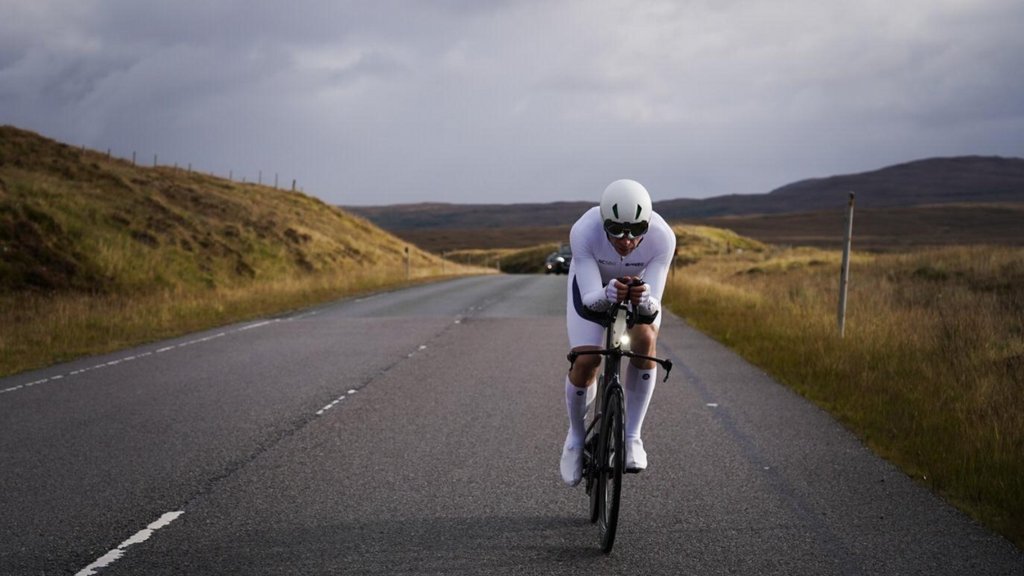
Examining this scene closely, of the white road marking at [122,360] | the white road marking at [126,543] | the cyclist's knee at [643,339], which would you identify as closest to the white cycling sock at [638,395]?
the cyclist's knee at [643,339]

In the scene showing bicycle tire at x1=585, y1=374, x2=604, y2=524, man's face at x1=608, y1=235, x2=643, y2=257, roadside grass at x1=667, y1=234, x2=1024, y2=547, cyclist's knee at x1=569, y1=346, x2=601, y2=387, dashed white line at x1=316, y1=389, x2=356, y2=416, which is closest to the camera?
man's face at x1=608, y1=235, x2=643, y2=257

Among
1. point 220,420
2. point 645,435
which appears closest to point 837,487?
point 645,435

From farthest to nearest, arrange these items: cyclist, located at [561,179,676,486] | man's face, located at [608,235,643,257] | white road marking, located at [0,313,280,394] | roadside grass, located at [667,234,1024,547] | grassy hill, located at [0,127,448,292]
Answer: grassy hill, located at [0,127,448,292]
white road marking, located at [0,313,280,394]
roadside grass, located at [667,234,1024,547]
man's face, located at [608,235,643,257]
cyclist, located at [561,179,676,486]

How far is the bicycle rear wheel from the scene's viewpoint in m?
4.50

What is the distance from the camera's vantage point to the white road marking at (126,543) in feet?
14.3

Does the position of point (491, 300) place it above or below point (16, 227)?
below

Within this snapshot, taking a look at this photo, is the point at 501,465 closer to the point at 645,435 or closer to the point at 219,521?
the point at 645,435

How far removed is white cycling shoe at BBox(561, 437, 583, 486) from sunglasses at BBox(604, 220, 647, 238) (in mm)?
1290

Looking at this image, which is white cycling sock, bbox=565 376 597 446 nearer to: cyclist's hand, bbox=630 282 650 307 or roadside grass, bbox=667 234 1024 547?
cyclist's hand, bbox=630 282 650 307

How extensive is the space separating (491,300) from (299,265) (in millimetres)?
24263

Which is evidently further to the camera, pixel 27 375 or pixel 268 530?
pixel 27 375

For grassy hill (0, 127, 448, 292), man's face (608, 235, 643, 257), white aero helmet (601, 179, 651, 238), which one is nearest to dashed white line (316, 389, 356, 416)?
man's face (608, 235, 643, 257)

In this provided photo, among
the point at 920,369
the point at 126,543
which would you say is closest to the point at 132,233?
the point at 920,369

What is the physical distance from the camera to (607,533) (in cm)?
455
